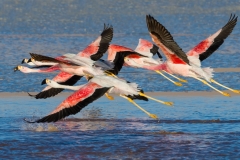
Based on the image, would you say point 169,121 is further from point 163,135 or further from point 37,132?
point 37,132

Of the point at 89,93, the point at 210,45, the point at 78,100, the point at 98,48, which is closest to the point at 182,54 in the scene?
the point at 210,45

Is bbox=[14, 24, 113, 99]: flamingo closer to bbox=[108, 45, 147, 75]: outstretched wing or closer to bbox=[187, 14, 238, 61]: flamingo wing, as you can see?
bbox=[108, 45, 147, 75]: outstretched wing

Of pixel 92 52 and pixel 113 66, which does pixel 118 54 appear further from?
pixel 92 52

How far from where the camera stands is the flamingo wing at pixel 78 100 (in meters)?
10.6

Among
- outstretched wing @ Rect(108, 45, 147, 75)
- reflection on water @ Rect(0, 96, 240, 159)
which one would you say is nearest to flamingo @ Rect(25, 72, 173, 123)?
reflection on water @ Rect(0, 96, 240, 159)

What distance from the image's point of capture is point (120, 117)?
40.2 feet

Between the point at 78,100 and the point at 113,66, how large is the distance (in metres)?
2.84

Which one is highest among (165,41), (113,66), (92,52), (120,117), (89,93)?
(165,41)

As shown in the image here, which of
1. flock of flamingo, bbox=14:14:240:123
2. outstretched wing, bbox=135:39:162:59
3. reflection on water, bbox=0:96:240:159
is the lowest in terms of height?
reflection on water, bbox=0:96:240:159

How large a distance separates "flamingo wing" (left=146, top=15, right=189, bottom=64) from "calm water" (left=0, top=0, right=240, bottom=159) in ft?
2.77

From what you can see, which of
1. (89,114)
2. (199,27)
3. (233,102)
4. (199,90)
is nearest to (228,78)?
(199,90)

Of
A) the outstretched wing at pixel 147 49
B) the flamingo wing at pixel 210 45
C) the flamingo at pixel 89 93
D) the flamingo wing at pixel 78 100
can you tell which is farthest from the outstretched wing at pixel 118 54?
the flamingo wing at pixel 78 100

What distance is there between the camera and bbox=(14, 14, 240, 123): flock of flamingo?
1090 cm

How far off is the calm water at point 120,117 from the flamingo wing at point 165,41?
843 mm
